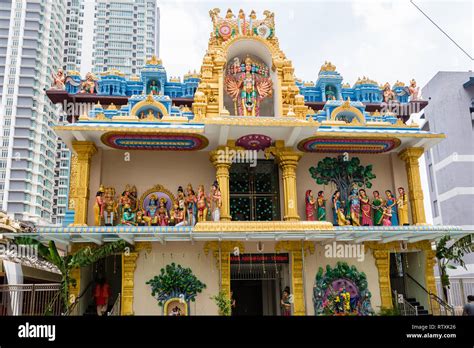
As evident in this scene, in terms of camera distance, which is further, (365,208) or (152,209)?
(365,208)

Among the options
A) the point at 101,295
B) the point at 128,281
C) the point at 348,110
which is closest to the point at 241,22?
the point at 348,110

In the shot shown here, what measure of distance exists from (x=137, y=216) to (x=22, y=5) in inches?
2226

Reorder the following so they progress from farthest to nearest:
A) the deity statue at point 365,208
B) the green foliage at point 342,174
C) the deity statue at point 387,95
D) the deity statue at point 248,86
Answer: the deity statue at point 387,95, the green foliage at point 342,174, the deity statue at point 248,86, the deity statue at point 365,208

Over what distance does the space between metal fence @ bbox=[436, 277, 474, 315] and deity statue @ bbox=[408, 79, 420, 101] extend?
8756 millimetres

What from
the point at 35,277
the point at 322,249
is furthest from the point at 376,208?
the point at 35,277

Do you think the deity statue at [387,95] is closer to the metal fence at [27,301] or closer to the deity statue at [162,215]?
the deity statue at [162,215]

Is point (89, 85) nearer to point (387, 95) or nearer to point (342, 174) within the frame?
point (342, 174)

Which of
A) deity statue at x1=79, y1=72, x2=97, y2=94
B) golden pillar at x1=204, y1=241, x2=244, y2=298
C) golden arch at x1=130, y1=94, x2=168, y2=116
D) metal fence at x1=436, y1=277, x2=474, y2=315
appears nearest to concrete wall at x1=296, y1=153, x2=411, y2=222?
golden pillar at x1=204, y1=241, x2=244, y2=298

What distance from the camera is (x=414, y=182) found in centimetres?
1736

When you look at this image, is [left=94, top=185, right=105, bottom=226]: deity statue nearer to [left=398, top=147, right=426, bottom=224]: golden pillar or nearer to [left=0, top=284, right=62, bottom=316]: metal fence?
[left=0, top=284, right=62, bottom=316]: metal fence

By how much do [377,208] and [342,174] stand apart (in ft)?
6.07

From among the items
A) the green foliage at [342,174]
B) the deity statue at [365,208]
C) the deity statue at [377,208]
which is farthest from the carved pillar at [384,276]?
the green foliage at [342,174]

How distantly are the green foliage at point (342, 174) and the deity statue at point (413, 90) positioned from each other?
584 cm

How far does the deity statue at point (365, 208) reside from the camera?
17.0 m
